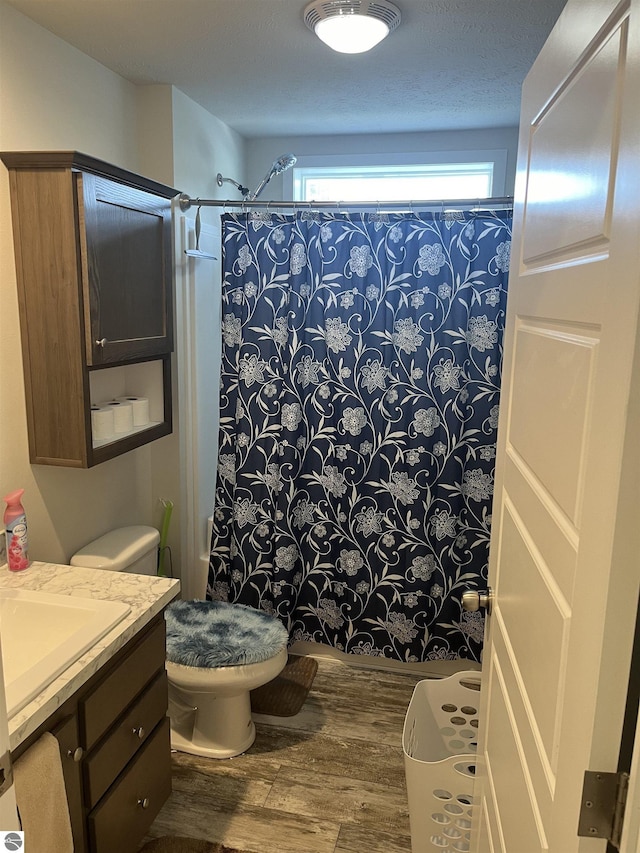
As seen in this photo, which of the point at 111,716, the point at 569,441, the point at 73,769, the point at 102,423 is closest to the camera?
the point at 569,441

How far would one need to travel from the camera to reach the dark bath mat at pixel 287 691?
2.63 metres

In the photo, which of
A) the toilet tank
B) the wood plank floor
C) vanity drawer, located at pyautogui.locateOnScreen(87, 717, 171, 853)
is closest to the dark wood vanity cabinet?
vanity drawer, located at pyautogui.locateOnScreen(87, 717, 171, 853)

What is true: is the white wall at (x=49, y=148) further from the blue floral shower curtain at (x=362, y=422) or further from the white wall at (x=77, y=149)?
the blue floral shower curtain at (x=362, y=422)

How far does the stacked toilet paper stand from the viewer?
2.14 meters

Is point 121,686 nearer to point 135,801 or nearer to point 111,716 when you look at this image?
point 111,716

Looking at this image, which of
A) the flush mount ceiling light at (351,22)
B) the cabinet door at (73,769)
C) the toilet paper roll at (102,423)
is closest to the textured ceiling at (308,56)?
the flush mount ceiling light at (351,22)

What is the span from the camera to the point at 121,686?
169cm

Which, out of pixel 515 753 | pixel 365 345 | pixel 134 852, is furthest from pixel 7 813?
pixel 365 345

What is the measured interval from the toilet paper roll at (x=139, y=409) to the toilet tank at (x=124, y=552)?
1.40 ft

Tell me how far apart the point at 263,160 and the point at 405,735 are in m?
2.64

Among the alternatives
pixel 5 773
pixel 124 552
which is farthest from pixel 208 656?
pixel 5 773

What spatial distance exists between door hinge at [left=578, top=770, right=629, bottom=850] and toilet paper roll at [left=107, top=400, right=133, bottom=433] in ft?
5.98

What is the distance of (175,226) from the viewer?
2.66 metres

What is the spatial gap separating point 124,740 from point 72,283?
Result: 128 centimetres
